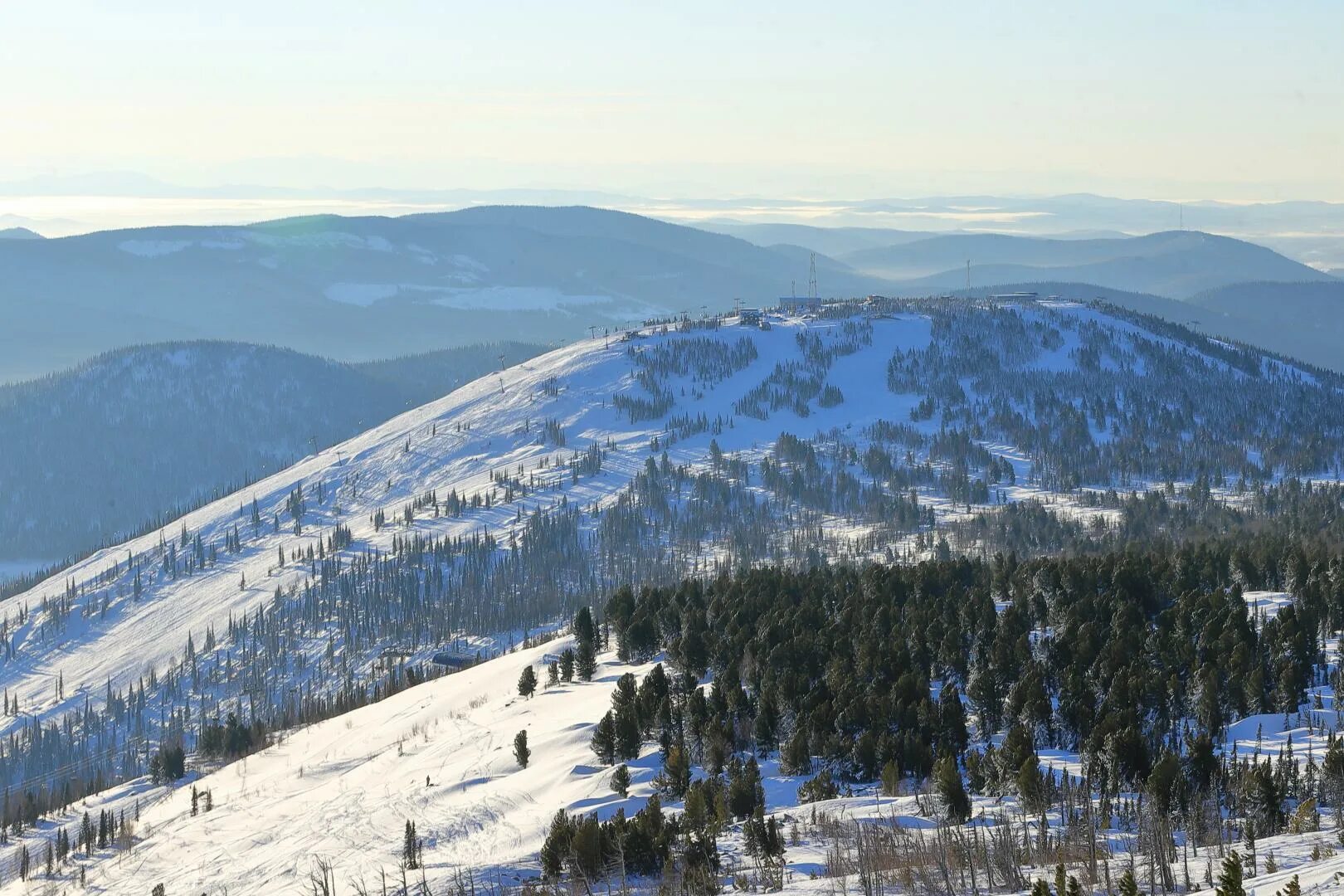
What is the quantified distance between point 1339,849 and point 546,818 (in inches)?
1293

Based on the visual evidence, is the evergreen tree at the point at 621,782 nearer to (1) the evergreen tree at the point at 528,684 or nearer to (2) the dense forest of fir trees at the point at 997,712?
(2) the dense forest of fir trees at the point at 997,712

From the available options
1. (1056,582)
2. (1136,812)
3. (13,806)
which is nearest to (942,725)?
(1136,812)

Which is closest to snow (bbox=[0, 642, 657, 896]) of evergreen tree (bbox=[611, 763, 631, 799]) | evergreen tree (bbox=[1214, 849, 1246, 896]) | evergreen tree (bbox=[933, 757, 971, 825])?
evergreen tree (bbox=[611, 763, 631, 799])

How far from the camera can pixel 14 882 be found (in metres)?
95.6

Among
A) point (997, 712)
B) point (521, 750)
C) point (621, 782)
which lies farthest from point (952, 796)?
point (521, 750)

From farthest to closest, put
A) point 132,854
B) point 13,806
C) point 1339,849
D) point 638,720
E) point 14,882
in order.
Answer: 1. point 13,806
2. point 14,882
3. point 132,854
4. point 638,720
5. point 1339,849

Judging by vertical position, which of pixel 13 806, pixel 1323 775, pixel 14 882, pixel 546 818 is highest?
pixel 1323 775

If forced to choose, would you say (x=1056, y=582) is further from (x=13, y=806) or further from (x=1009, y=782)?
(x=13, y=806)

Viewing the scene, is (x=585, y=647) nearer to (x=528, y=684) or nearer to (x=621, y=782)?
(x=528, y=684)

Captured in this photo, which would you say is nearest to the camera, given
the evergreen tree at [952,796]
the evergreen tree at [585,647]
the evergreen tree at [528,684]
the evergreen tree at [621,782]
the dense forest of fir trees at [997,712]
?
the dense forest of fir trees at [997,712]

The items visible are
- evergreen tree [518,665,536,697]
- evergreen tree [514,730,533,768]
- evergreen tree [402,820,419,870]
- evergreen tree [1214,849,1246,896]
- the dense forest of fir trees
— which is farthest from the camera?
Answer: evergreen tree [518,665,536,697]

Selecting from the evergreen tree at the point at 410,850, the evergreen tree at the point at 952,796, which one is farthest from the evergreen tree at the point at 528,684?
the evergreen tree at the point at 952,796

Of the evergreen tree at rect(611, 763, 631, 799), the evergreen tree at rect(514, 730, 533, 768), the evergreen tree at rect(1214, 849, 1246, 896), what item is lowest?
the evergreen tree at rect(514, 730, 533, 768)

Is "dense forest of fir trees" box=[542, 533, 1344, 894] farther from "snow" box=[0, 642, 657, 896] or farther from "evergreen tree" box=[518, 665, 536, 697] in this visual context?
"snow" box=[0, 642, 657, 896]
